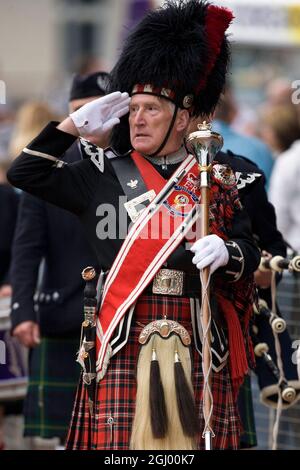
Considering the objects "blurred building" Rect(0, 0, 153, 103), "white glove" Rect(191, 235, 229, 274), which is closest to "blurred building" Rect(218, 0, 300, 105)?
"white glove" Rect(191, 235, 229, 274)

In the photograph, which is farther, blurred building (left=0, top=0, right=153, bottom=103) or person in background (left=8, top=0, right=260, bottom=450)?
blurred building (left=0, top=0, right=153, bottom=103)

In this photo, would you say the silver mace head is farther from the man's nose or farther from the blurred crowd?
the blurred crowd

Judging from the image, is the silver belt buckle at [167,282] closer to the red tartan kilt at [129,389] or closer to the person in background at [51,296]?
the red tartan kilt at [129,389]

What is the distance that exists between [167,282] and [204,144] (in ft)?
1.92

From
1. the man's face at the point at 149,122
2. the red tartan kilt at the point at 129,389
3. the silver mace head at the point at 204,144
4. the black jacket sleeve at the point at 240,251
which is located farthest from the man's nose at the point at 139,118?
the red tartan kilt at the point at 129,389

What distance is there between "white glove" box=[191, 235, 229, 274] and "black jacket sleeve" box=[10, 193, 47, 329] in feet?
6.29

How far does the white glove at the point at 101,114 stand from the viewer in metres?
5.50

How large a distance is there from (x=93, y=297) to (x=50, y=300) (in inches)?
59.0

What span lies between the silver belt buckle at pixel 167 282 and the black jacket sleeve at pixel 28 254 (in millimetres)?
1668

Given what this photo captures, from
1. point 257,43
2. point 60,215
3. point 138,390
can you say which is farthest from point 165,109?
point 257,43

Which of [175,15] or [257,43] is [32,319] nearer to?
[175,15]

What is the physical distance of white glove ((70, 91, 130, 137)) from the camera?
18.0ft

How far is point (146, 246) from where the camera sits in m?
5.46

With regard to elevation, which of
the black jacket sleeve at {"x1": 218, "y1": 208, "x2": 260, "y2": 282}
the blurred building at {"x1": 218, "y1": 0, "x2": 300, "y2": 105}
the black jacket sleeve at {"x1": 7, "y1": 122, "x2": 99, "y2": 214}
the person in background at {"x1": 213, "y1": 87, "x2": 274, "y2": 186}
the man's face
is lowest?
the black jacket sleeve at {"x1": 218, "y1": 208, "x2": 260, "y2": 282}
